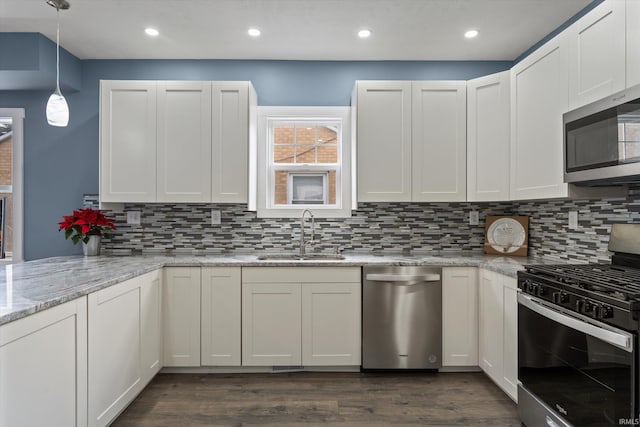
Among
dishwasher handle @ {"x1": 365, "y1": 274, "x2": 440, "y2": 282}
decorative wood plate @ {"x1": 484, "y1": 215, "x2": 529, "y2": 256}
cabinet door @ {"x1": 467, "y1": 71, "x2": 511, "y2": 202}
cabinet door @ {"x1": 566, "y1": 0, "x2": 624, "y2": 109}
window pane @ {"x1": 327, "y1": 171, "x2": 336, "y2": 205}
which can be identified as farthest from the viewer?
window pane @ {"x1": 327, "y1": 171, "x2": 336, "y2": 205}

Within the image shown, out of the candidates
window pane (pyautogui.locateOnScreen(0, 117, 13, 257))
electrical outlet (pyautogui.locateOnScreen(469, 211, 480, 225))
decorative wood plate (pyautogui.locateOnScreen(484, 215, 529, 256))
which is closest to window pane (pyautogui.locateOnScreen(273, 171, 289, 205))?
electrical outlet (pyautogui.locateOnScreen(469, 211, 480, 225))

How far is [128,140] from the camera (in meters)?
2.99

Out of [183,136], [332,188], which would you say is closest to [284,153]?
[332,188]

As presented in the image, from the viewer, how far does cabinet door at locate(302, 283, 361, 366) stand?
109 inches

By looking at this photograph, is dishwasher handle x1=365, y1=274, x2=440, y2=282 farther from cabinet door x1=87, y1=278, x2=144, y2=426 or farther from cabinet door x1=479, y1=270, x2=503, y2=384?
cabinet door x1=87, y1=278, x2=144, y2=426

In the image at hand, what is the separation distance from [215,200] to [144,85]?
3.61ft

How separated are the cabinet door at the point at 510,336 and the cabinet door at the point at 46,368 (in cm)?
237

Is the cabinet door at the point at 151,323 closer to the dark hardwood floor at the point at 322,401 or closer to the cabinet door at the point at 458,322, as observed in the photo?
the dark hardwood floor at the point at 322,401

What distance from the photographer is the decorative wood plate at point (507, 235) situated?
3.08m

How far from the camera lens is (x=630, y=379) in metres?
1.37

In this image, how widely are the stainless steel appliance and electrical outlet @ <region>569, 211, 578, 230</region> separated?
421mm

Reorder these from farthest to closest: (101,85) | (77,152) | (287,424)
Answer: (77,152) → (101,85) → (287,424)

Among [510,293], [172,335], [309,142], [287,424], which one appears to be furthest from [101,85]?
[510,293]

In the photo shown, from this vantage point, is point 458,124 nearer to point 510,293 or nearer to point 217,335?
point 510,293
